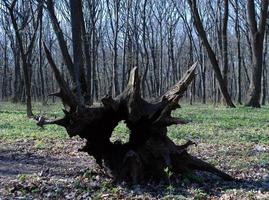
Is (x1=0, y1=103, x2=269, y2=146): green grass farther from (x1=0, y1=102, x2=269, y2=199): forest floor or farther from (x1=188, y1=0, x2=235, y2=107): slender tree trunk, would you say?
(x1=188, y1=0, x2=235, y2=107): slender tree trunk

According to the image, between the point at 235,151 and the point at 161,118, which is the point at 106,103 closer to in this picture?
the point at 161,118

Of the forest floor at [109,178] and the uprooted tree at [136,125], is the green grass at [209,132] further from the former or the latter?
the uprooted tree at [136,125]

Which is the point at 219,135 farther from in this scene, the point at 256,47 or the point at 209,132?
the point at 256,47

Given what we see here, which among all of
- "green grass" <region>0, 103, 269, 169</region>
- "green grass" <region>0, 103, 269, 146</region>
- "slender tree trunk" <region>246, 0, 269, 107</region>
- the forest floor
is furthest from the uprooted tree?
"slender tree trunk" <region>246, 0, 269, 107</region>

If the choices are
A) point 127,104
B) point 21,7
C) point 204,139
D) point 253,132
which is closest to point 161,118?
point 127,104

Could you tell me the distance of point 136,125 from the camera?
7.04 meters

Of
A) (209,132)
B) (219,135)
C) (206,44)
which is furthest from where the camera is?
(206,44)

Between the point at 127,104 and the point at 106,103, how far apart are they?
32cm

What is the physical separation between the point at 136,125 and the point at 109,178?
971mm

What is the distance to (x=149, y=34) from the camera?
181 ft

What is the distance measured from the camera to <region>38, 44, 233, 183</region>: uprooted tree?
21.9ft

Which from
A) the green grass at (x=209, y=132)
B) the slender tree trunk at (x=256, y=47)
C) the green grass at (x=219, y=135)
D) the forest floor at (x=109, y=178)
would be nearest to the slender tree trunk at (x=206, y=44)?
the slender tree trunk at (x=256, y=47)

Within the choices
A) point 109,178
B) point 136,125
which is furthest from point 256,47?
point 109,178

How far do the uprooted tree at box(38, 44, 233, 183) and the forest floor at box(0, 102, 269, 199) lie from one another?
8.4 inches
